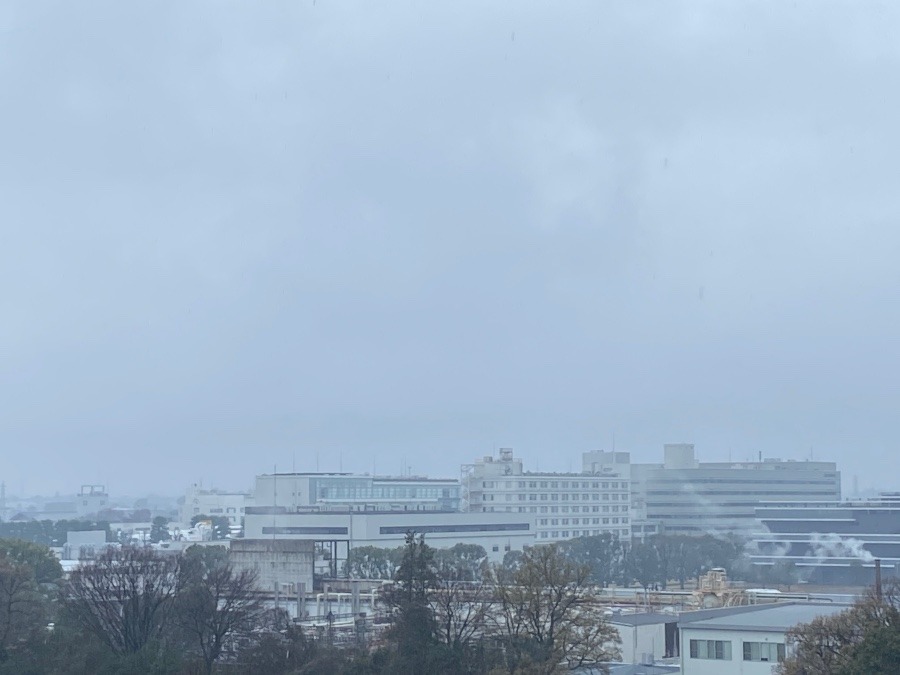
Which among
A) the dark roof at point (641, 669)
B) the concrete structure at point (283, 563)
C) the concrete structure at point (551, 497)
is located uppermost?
the concrete structure at point (551, 497)

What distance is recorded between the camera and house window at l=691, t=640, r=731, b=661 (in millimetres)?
29156

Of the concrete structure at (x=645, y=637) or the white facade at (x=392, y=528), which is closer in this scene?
the concrete structure at (x=645, y=637)

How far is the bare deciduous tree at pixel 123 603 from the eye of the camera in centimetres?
3038

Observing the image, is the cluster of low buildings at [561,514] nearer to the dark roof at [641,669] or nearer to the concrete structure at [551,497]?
the concrete structure at [551,497]

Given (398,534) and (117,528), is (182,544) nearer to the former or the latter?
(398,534)

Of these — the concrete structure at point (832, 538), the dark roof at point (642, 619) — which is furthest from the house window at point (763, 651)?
the concrete structure at point (832, 538)

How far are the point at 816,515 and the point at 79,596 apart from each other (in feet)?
219

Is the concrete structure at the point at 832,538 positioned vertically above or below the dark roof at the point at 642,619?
above

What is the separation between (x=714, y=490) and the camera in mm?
108188

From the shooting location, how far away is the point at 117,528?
144 metres

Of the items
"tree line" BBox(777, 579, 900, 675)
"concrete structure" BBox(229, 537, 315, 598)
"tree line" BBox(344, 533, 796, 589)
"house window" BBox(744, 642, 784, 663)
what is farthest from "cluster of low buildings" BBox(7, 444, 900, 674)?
"tree line" BBox(777, 579, 900, 675)

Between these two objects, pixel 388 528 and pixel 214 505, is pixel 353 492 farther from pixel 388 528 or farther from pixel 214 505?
pixel 214 505

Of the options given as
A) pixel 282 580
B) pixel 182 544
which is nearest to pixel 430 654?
pixel 282 580

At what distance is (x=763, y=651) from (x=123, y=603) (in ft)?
50.6
